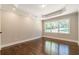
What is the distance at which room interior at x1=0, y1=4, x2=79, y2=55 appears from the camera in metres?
2.14

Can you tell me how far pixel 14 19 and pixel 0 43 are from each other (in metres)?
0.58

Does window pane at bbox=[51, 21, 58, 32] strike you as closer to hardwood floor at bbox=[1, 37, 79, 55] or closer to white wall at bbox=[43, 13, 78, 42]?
white wall at bbox=[43, 13, 78, 42]

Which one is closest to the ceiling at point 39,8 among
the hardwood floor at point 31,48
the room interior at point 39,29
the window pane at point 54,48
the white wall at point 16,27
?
the room interior at point 39,29

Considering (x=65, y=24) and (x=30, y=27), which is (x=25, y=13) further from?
(x=65, y=24)

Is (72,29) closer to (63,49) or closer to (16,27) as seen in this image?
(63,49)

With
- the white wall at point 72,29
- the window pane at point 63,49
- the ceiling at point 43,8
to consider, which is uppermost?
the ceiling at point 43,8

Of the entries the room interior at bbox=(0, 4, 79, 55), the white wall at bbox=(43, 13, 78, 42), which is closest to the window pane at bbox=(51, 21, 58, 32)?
the room interior at bbox=(0, 4, 79, 55)

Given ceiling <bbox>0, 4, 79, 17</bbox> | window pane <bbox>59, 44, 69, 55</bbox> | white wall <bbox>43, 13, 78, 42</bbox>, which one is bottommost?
window pane <bbox>59, 44, 69, 55</bbox>

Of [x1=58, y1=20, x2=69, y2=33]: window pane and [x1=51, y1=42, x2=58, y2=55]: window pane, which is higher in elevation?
[x1=58, y1=20, x2=69, y2=33]: window pane

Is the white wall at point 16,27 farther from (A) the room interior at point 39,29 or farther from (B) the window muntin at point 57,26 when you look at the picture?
(B) the window muntin at point 57,26

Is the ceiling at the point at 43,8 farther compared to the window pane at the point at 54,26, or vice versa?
the window pane at the point at 54,26

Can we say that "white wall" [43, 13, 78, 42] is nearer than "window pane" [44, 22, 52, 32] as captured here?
Yes

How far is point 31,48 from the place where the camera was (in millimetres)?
2166

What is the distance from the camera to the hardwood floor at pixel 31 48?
2.12 meters
